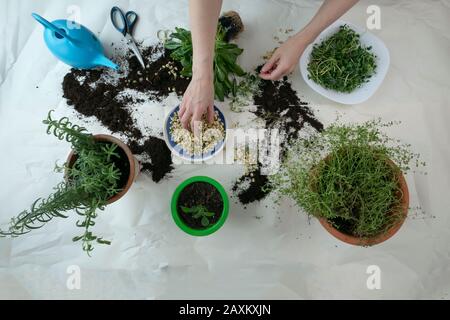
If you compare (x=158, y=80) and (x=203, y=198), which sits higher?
(x=158, y=80)

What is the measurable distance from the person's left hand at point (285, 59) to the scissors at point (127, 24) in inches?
14.7

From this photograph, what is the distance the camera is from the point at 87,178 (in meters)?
0.84

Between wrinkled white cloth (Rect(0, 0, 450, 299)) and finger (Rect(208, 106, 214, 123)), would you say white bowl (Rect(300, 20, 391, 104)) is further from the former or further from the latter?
finger (Rect(208, 106, 214, 123))

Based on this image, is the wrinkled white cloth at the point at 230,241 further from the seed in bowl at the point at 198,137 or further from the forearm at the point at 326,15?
the forearm at the point at 326,15

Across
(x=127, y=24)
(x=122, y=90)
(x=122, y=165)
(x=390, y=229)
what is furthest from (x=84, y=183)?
(x=390, y=229)

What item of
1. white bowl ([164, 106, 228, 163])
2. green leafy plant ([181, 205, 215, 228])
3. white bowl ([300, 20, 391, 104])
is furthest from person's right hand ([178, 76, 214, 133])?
white bowl ([300, 20, 391, 104])

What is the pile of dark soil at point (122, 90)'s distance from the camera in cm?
110

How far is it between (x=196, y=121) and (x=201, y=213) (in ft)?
0.77

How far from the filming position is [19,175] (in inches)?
43.8

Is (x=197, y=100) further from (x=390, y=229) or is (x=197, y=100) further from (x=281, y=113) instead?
(x=390, y=229)

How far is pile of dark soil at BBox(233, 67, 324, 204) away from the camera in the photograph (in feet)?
3.58

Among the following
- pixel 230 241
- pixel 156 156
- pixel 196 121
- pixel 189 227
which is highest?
pixel 196 121
